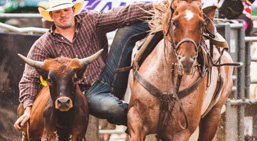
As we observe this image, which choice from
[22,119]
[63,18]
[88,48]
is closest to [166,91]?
[88,48]

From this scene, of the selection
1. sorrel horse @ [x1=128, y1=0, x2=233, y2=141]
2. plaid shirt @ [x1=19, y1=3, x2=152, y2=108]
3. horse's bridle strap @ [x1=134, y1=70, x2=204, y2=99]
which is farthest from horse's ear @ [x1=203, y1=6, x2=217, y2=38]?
plaid shirt @ [x1=19, y1=3, x2=152, y2=108]

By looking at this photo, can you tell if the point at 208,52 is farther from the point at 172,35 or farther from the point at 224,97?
the point at 224,97

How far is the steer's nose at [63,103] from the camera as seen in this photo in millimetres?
5152

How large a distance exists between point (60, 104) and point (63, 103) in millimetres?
31

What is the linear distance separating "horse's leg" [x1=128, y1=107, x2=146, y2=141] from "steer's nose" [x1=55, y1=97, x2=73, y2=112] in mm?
677

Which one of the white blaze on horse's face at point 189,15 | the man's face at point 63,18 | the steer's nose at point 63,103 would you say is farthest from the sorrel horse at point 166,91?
the man's face at point 63,18

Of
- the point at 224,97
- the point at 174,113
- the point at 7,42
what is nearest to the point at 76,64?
the point at 174,113

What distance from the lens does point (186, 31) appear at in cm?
494

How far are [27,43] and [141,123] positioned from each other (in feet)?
9.53

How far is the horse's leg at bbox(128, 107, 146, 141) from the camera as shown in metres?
5.54

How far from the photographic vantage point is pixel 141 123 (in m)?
5.58

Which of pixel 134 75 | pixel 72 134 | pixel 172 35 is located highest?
pixel 172 35

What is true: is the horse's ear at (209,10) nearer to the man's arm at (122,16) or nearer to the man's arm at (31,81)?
the man's arm at (122,16)

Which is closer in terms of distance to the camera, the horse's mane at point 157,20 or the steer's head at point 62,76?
the steer's head at point 62,76
